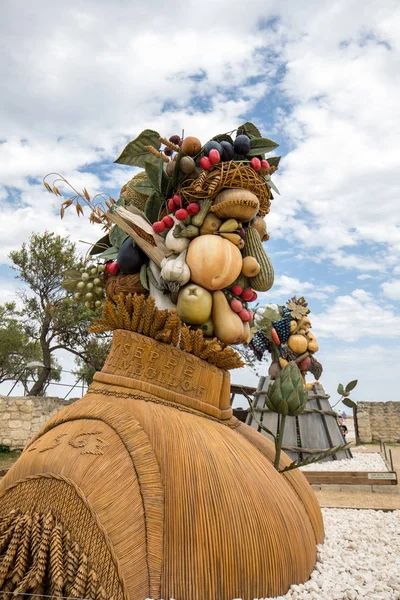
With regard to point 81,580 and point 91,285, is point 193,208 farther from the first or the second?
point 81,580

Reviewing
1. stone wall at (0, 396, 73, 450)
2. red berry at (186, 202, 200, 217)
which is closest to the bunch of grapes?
red berry at (186, 202, 200, 217)

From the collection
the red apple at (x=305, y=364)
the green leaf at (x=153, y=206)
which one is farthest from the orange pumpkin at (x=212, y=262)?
the red apple at (x=305, y=364)

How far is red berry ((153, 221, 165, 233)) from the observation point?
2.79 metres

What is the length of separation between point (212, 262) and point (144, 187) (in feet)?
2.56

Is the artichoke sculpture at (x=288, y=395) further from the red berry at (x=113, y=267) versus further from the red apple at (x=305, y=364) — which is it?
the red apple at (x=305, y=364)

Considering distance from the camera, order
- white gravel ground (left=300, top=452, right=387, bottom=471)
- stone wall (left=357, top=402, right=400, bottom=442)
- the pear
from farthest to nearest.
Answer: stone wall (left=357, top=402, right=400, bottom=442) < white gravel ground (left=300, top=452, right=387, bottom=471) < the pear

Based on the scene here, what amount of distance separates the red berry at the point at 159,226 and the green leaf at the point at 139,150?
0.59 m

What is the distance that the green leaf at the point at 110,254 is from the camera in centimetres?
302

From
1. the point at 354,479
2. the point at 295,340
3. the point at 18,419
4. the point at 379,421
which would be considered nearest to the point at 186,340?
the point at 354,479

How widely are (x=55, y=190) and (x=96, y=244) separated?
43cm

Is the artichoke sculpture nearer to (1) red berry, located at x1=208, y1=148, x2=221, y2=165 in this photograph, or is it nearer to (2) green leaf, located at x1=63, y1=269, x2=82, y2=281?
(1) red berry, located at x1=208, y1=148, x2=221, y2=165

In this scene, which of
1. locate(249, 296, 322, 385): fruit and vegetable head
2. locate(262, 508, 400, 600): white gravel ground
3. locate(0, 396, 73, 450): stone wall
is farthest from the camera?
locate(0, 396, 73, 450): stone wall

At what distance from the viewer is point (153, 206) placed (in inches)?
116

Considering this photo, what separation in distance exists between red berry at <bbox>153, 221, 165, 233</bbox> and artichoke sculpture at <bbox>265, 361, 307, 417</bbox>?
107cm
